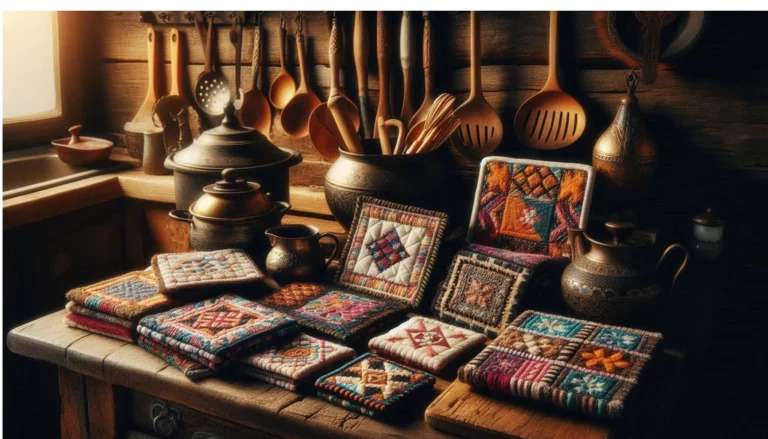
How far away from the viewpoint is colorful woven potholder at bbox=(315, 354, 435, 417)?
1.01m

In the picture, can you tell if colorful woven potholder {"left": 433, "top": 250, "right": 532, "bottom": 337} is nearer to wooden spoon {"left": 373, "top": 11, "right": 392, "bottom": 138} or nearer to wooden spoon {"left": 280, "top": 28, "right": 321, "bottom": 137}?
wooden spoon {"left": 373, "top": 11, "right": 392, "bottom": 138}

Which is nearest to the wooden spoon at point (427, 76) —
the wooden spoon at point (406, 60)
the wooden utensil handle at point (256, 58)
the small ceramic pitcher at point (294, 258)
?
the wooden spoon at point (406, 60)

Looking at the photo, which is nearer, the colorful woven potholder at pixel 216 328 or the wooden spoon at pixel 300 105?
the colorful woven potholder at pixel 216 328

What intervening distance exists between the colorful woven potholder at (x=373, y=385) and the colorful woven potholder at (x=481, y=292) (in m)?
0.22

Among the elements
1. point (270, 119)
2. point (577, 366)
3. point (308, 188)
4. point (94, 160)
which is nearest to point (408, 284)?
point (577, 366)

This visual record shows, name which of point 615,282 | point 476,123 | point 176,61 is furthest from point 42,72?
point 615,282

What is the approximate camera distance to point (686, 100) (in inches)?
60.4

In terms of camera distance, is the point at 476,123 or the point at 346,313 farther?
the point at 476,123

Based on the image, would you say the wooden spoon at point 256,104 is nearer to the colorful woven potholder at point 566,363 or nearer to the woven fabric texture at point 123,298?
the woven fabric texture at point 123,298

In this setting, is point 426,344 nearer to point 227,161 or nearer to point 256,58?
point 227,161

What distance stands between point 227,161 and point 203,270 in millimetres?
323

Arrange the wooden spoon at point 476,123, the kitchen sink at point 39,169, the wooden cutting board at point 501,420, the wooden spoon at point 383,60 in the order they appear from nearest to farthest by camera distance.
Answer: the wooden cutting board at point 501,420 → the wooden spoon at point 476,123 → the wooden spoon at point 383,60 → the kitchen sink at point 39,169

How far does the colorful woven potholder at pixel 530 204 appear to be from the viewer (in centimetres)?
141
